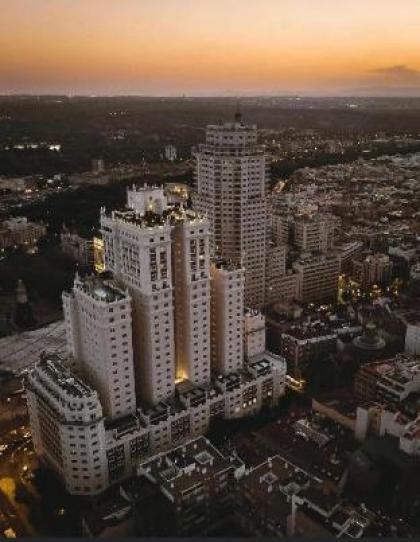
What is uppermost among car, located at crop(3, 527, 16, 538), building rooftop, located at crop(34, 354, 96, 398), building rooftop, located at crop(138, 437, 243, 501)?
building rooftop, located at crop(34, 354, 96, 398)

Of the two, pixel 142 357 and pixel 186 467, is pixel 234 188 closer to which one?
pixel 142 357

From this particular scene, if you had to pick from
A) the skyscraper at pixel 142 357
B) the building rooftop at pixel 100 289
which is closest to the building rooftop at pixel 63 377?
the skyscraper at pixel 142 357

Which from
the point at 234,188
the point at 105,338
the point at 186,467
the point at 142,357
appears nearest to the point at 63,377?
the point at 105,338

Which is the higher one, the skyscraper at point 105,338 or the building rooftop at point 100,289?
the building rooftop at point 100,289

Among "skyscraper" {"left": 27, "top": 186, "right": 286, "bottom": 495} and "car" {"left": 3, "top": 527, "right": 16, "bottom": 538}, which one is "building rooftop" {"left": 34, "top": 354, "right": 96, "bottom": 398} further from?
"car" {"left": 3, "top": 527, "right": 16, "bottom": 538}

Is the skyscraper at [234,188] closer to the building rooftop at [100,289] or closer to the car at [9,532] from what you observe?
the building rooftop at [100,289]

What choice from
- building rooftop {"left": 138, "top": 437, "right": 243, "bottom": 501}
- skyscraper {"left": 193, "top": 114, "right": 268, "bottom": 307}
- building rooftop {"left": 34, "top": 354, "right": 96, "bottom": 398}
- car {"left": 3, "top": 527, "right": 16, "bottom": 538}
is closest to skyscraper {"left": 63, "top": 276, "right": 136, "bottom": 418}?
building rooftop {"left": 34, "top": 354, "right": 96, "bottom": 398}

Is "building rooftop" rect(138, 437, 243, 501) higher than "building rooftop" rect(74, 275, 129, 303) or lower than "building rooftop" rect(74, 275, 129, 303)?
lower

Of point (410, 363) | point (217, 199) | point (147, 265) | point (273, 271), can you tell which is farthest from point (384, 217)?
point (147, 265)

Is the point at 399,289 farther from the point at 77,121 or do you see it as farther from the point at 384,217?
the point at 77,121
